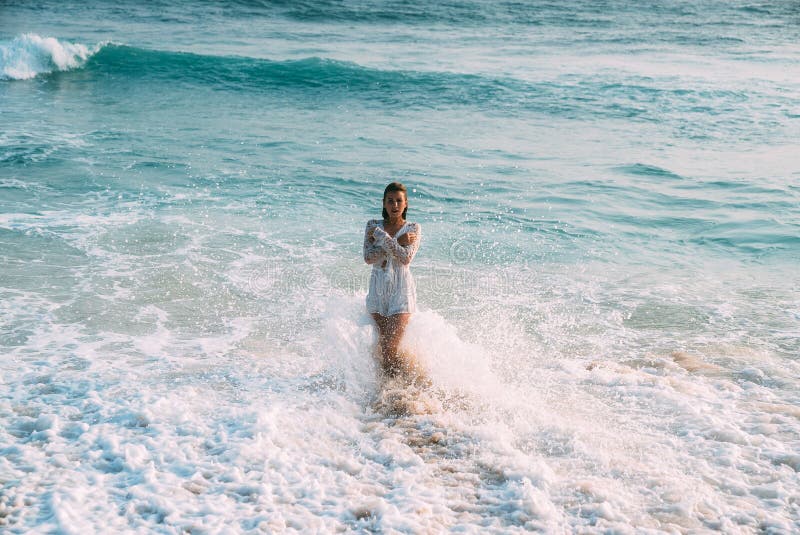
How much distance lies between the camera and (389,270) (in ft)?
21.2

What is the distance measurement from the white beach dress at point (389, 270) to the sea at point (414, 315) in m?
0.28

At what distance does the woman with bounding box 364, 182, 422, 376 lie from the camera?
6383 mm

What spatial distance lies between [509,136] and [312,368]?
39.2ft

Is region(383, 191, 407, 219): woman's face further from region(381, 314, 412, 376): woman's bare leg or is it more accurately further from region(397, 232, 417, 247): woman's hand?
region(381, 314, 412, 376): woman's bare leg

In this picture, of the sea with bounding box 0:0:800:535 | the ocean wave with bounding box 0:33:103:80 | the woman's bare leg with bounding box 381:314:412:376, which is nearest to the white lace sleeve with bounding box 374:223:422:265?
the woman's bare leg with bounding box 381:314:412:376

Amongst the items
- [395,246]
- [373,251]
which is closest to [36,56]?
[373,251]

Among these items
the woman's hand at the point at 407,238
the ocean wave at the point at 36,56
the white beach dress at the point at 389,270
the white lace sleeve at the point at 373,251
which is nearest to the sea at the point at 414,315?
the white beach dress at the point at 389,270

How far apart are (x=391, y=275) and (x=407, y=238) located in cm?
35

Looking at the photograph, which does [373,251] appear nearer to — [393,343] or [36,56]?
[393,343]

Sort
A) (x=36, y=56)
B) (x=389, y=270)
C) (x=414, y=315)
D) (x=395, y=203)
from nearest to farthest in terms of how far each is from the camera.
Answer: (x=395, y=203), (x=389, y=270), (x=414, y=315), (x=36, y=56)

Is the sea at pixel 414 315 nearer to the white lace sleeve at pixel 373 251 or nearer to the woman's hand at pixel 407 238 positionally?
the white lace sleeve at pixel 373 251

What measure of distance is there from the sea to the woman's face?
1014 millimetres

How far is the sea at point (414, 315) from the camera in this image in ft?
15.9

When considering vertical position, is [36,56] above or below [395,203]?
above
